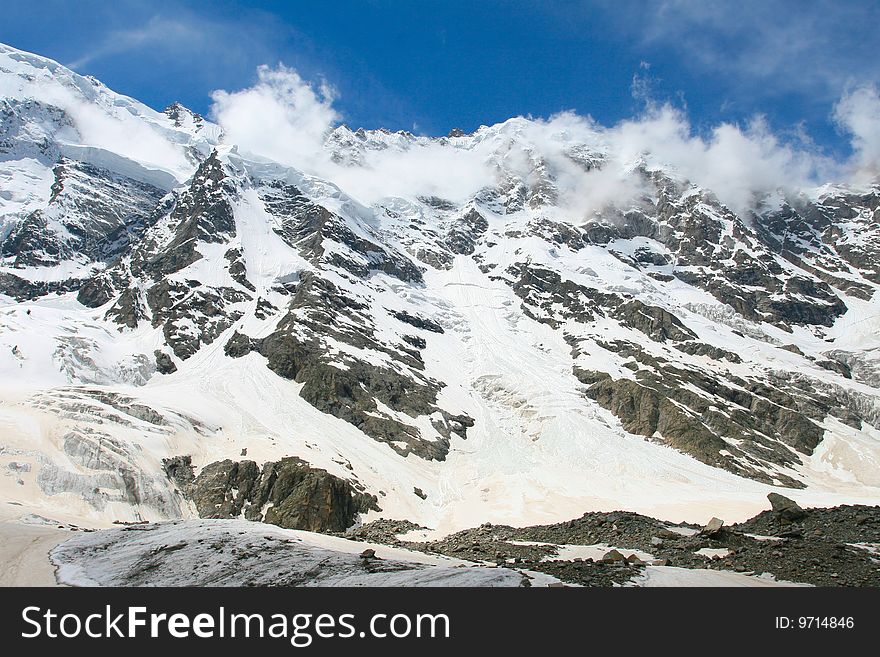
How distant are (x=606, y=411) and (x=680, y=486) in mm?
36292

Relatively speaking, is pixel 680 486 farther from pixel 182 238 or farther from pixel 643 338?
pixel 182 238

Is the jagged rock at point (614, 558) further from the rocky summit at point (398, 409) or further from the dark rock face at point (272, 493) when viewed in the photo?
the dark rock face at point (272, 493)

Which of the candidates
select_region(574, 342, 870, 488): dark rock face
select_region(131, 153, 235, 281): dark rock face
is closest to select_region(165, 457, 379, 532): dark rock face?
select_region(574, 342, 870, 488): dark rock face

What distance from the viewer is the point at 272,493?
75438 millimetres

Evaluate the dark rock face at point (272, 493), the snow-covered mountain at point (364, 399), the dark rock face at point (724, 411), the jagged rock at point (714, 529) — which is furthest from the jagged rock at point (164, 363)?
the jagged rock at point (714, 529)

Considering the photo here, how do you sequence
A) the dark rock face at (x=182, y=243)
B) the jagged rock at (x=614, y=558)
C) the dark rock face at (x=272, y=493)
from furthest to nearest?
the dark rock face at (x=182, y=243) → the dark rock face at (x=272, y=493) → the jagged rock at (x=614, y=558)

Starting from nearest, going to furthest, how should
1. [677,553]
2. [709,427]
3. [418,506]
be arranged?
[677,553] < [418,506] < [709,427]

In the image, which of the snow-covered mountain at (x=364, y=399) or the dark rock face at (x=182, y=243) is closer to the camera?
the snow-covered mountain at (x=364, y=399)

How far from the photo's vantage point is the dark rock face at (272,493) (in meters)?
72.0

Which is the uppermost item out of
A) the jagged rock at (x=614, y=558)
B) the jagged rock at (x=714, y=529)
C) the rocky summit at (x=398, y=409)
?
the rocky summit at (x=398, y=409)

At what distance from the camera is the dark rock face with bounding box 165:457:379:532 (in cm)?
7200
